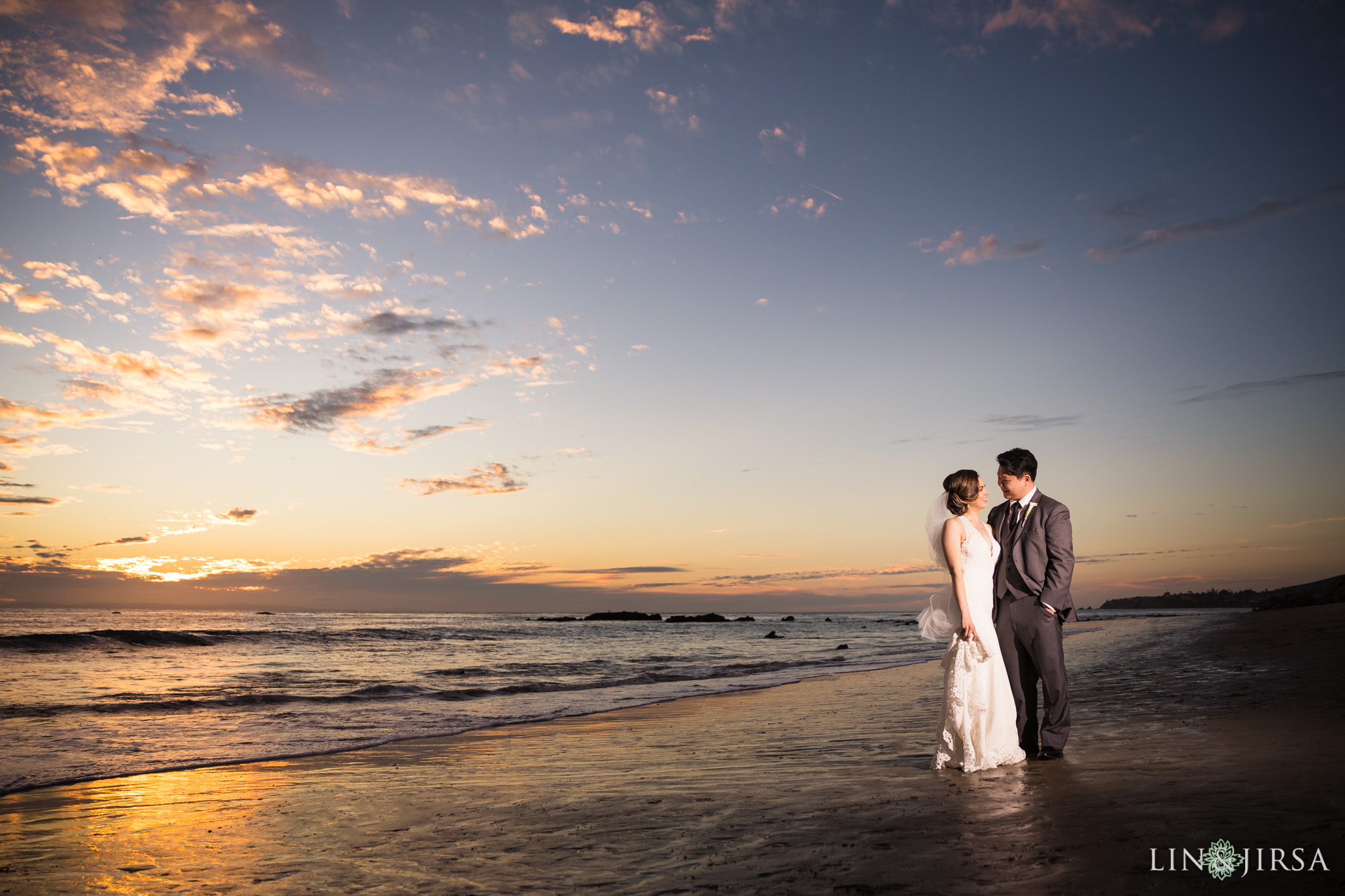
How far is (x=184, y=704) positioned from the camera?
13.2 m

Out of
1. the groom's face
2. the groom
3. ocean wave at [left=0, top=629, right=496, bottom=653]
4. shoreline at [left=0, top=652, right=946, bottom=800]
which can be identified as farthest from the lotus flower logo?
ocean wave at [left=0, top=629, right=496, bottom=653]

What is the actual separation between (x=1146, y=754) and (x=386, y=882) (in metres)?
5.21

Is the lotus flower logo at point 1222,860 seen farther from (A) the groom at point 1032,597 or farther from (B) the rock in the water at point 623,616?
(B) the rock in the water at point 623,616

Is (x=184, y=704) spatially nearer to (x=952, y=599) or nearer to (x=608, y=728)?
(x=608, y=728)

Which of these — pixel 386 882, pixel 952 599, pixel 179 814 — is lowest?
pixel 179 814

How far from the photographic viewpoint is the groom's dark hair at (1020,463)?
5676 mm

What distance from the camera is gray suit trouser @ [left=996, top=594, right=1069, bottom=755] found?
5.55m

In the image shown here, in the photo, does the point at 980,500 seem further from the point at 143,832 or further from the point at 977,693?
the point at 143,832

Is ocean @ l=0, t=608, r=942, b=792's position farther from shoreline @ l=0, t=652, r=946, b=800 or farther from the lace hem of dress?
the lace hem of dress

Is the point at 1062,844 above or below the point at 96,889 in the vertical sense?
above

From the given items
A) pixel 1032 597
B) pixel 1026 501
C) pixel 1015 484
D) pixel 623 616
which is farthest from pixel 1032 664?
pixel 623 616

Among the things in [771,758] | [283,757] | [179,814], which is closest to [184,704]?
[283,757]

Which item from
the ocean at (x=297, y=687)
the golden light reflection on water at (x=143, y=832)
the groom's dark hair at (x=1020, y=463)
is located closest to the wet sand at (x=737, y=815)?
the golden light reflection on water at (x=143, y=832)

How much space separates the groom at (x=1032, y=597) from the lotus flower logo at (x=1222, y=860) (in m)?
2.32
